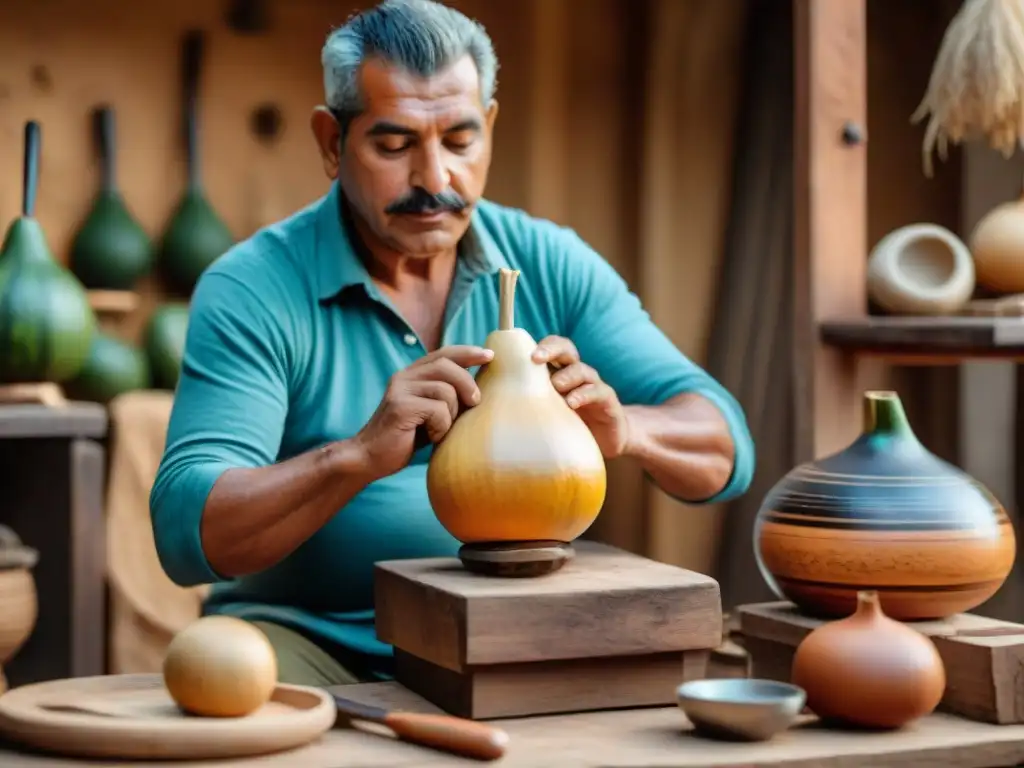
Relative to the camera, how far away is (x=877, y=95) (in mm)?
4254

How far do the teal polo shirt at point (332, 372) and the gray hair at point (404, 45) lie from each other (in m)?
0.20

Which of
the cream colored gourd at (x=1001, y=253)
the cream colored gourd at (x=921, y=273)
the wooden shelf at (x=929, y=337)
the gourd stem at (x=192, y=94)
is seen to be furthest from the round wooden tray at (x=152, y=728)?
the gourd stem at (x=192, y=94)

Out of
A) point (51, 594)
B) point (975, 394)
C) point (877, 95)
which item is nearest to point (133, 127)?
point (51, 594)

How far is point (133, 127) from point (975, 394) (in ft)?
7.50

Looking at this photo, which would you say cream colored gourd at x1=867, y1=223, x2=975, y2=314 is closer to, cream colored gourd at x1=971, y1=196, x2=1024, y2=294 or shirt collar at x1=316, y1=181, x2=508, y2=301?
cream colored gourd at x1=971, y1=196, x2=1024, y2=294

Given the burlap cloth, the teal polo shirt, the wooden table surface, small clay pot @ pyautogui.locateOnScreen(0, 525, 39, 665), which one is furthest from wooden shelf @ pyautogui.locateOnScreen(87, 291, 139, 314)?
the wooden table surface

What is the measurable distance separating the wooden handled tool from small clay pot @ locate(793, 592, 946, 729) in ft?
1.04

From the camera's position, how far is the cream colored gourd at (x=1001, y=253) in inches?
114

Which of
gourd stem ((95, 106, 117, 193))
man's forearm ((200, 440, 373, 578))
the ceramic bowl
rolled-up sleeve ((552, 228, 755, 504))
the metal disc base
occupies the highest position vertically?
Result: gourd stem ((95, 106, 117, 193))

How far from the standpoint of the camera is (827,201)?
9.64ft

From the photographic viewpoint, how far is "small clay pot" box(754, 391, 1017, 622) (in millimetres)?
1689

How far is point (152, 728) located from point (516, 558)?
426 millimetres

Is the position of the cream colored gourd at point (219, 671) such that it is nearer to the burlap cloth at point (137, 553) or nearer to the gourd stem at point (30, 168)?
the gourd stem at point (30, 168)

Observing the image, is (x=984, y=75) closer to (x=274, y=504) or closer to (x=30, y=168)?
(x=274, y=504)
